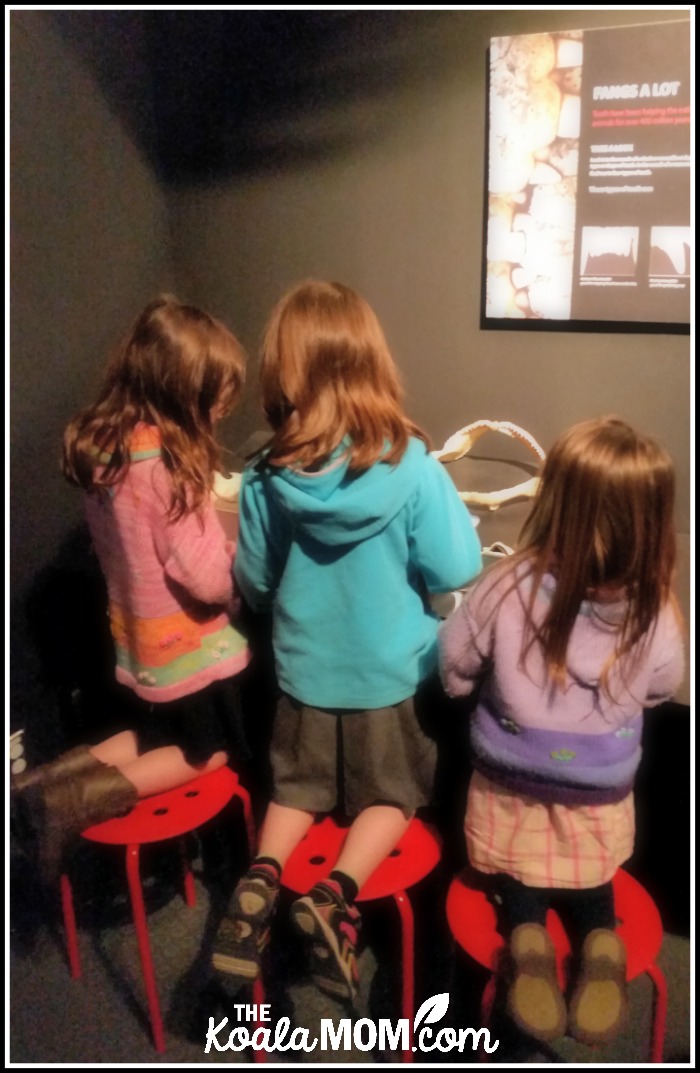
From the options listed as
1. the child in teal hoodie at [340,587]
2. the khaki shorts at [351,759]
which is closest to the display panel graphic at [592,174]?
the child in teal hoodie at [340,587]

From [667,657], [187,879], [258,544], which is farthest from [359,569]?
[187,879]

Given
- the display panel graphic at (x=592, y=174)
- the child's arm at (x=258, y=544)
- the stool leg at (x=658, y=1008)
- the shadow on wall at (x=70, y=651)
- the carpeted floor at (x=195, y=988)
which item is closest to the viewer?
the stool leg at (x=658, y=1008)

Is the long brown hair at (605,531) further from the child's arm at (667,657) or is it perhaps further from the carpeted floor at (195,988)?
the carpeted floor at (195,988)

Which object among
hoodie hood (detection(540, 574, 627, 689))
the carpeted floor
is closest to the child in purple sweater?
hoodie hood (detection(540, 574, 627, 689))

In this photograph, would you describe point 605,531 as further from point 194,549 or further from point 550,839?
point 194,549

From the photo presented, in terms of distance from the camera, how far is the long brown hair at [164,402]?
4.27 ft

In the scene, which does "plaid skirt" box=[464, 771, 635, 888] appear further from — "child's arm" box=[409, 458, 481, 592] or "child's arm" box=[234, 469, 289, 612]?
"child's arm" box=[234, 469, 289, 612]

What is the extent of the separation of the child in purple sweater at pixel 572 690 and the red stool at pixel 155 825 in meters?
0.48

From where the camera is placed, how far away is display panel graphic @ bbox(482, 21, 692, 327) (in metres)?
1.60

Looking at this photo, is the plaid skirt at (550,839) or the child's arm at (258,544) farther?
the child's arm at (258,544)

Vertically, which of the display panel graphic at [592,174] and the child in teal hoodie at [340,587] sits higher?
the display panel graphic at [592,174]

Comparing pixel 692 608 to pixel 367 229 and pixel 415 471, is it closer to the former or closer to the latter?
pixel 415 471

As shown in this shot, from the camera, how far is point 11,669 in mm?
1729

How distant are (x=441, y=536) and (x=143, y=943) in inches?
33.2
